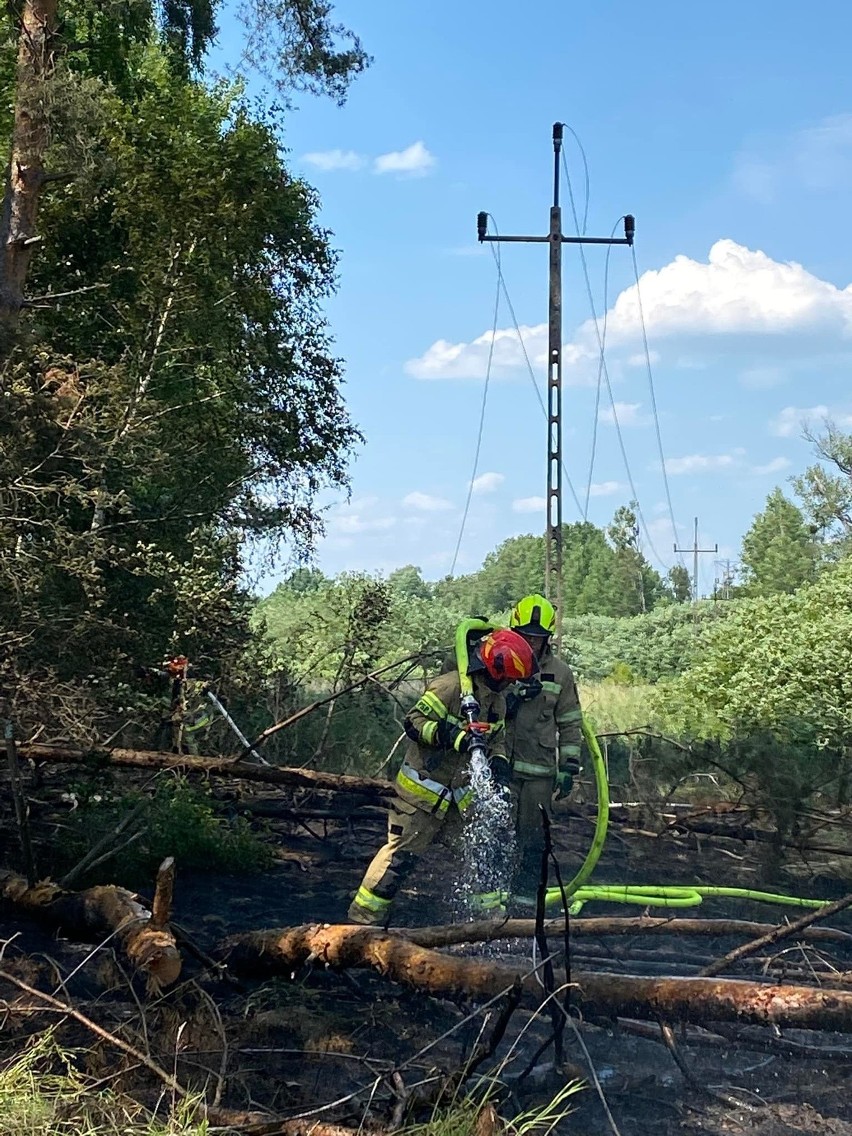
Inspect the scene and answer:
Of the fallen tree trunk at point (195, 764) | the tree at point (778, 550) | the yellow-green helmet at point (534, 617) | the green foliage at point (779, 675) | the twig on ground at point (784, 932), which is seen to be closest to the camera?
the twig on ground at point (784, 932)

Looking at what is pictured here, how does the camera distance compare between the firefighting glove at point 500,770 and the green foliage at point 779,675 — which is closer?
the firefighting glove at point 500,770

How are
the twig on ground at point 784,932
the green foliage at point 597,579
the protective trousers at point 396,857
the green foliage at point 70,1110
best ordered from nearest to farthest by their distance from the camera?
the green foliage at point 70,1110 < the twig on ground at point 784,932 < the protective trousers at point 396,857 < the green foliage at point 597,579

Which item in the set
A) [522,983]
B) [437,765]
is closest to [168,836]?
[437,765]

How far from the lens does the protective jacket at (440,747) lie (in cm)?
578

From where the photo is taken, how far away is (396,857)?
572 cm

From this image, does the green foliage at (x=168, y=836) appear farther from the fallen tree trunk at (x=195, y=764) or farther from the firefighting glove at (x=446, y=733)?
the firefighting glove at (x=446, y=733)

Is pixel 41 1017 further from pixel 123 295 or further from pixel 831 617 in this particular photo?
pixel 831 617

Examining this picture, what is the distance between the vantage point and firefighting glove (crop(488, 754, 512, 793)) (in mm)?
5918

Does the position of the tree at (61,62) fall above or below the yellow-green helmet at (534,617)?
above

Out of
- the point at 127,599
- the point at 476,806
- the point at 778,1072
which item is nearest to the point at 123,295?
the point at 127,599

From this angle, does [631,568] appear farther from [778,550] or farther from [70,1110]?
[70,1110]

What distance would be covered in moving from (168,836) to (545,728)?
2.41m

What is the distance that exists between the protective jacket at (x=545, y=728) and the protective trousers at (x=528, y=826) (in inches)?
2.7

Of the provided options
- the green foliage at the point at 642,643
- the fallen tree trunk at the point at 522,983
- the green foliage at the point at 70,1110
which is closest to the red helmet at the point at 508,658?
the fallen tree trunk at the point at 522,983
